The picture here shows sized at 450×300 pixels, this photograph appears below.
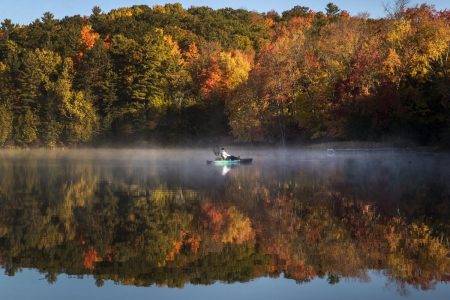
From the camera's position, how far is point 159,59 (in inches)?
2968

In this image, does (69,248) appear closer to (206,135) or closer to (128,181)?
(128,181)

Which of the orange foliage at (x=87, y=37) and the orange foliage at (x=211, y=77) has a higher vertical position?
the orange foliage at (x=87, y=37)

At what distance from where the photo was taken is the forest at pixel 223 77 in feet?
171

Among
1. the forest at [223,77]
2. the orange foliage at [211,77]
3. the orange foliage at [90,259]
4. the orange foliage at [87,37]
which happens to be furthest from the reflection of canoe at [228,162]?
the orange foliage at [87,37]

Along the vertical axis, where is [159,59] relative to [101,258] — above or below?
above

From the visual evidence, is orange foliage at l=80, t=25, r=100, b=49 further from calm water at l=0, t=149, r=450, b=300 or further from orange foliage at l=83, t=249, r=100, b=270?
orange foliage at l=83, t=249, r=100, b=270

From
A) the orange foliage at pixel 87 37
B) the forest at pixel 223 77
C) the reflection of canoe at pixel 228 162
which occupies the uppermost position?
the orange foliage at pixel 87 37

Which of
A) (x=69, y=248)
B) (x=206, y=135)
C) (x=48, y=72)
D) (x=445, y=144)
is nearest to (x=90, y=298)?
(x=69, y=248)

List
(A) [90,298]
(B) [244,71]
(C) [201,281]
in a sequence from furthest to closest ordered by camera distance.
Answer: (B) [244,71], (C) [201,281], (A) [90,298]

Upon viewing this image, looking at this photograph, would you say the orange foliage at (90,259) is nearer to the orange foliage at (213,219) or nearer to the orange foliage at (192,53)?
the orange foliage at (213,219)

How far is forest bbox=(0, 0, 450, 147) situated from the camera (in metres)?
52.2

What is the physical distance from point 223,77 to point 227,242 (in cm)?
5939

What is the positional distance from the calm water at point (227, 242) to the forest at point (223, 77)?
97.1ft

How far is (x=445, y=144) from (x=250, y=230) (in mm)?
35334
